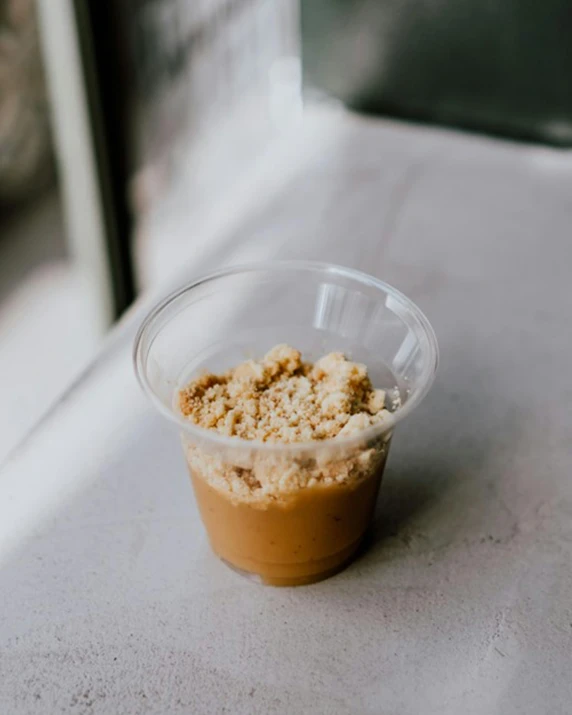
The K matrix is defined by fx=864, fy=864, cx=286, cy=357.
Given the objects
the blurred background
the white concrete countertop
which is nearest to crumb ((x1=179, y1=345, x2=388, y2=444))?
the white concrete countertop

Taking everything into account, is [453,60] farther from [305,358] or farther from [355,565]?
[355,565]

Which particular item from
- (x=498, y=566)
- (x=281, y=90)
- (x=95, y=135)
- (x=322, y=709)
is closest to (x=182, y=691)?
(x=322, y=709)

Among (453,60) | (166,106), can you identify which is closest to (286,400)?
(453,60)

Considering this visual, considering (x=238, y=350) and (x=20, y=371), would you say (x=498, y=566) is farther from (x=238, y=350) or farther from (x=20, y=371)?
(x=20, y=371)

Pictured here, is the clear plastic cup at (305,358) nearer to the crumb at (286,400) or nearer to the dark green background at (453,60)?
the crumb at (286,400)

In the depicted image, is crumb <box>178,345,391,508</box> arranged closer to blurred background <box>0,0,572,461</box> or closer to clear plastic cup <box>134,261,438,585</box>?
clear plastic cup <box>134,261,438,585</box>
